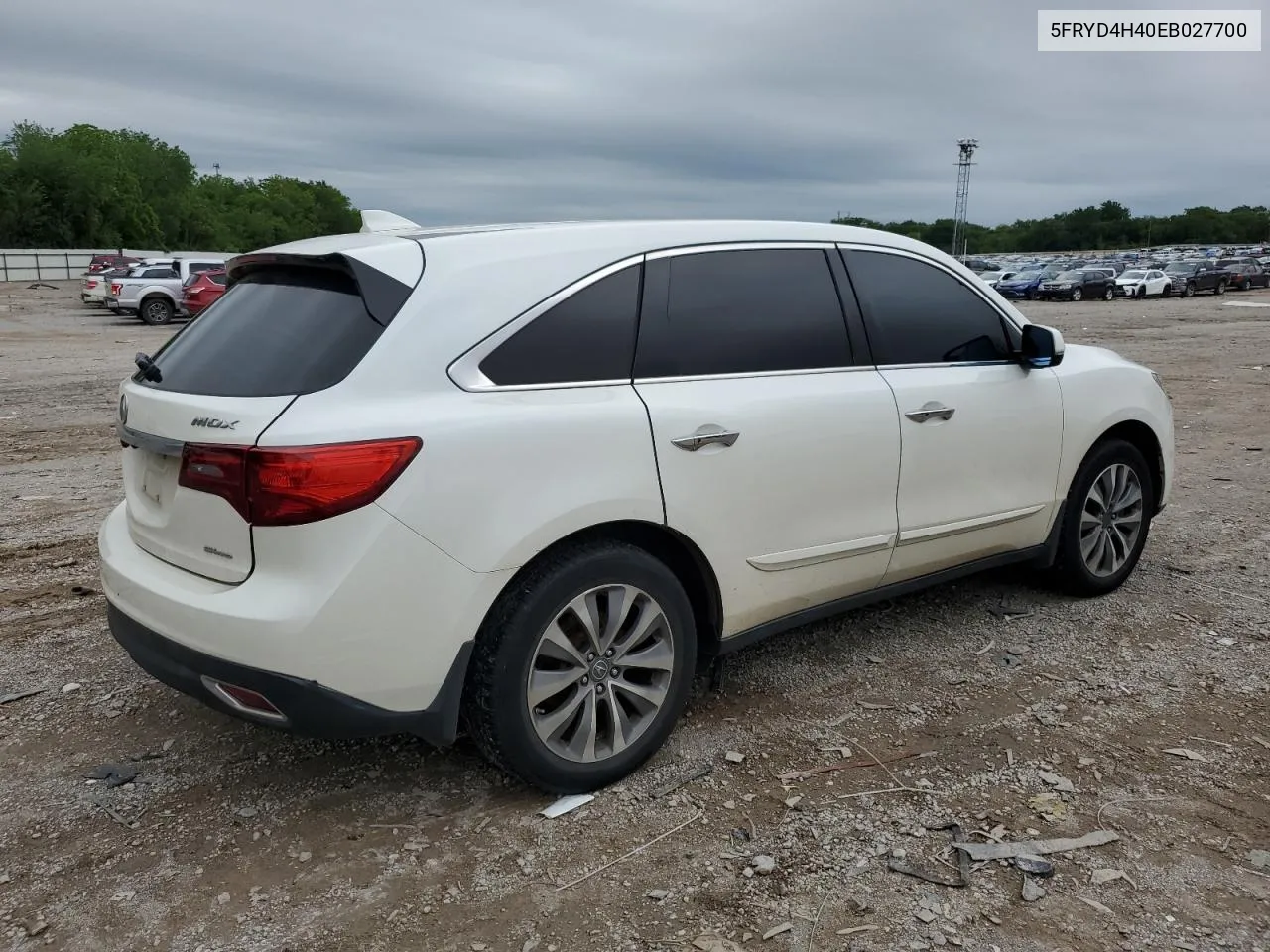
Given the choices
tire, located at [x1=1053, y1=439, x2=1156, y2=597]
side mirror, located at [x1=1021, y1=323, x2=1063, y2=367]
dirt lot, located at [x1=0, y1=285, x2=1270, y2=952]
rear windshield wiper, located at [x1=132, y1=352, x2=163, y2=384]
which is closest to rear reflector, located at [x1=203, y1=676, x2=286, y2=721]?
dirt lot, located at [x1=0, y1=285, x2=1270, y2=952]

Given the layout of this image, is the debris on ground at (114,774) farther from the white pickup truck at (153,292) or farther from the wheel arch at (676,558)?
the white pickup truck at (153,292)

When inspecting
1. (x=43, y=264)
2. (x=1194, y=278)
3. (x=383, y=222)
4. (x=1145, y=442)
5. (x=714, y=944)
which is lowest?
(x=714, y=944)

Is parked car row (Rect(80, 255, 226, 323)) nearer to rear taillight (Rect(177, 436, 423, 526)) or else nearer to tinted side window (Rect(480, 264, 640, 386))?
tinted side window (Rect(480, 264, 640, 386))

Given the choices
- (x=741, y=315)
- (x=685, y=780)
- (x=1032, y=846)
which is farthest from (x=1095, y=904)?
(x=741, y=315)

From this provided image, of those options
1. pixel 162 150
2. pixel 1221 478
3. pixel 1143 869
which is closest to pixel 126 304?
pixel 1221 478

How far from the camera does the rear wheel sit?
27234 mm

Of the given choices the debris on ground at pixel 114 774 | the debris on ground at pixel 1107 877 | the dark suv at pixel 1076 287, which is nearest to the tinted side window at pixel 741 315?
the debris on ground at pixel 1107 877

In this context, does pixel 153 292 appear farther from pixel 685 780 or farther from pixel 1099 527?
pixel 685 780

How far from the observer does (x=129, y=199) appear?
80875mm

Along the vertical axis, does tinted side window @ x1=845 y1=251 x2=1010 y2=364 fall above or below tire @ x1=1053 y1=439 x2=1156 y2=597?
above

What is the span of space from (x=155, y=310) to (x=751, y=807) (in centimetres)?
2810

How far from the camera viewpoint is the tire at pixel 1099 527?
187 inches

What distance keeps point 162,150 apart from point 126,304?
8315 centimetres

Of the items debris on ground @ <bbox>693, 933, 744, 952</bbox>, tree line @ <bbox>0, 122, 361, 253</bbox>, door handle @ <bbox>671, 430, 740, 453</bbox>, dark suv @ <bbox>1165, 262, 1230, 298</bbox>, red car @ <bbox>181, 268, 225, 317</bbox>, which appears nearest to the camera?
debris on ground @ <bbox>693, 933, 744, 952</bbox>
